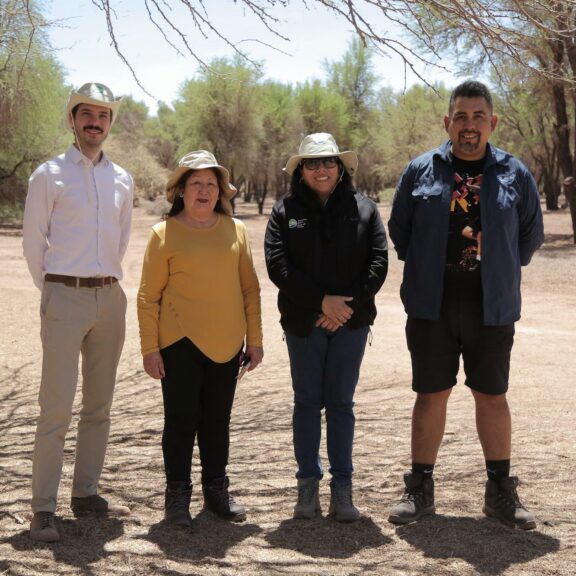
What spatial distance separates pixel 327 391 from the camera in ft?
13.4

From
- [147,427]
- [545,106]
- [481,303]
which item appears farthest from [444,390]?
[545,106]

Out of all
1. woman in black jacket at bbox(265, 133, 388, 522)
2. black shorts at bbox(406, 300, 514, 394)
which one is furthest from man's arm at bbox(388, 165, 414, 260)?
black shorts at bbox(406, 300, 514, 394)

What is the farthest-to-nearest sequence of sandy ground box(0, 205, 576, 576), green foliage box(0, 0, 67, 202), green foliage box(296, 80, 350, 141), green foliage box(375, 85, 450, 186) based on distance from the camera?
green foliage box(296, 80, 350, 141)
green foliage box(375, 85, 450, 186)
green foliage box(0, 0, 67, 202)
sandy ground box(0, 205, 576, 576)

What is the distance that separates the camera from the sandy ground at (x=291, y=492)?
3566mm

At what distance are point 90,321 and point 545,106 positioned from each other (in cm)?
2084

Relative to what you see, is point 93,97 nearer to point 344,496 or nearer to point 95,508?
point 95,508

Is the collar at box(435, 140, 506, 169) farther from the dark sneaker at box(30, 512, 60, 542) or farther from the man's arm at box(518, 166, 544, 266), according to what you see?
the dark sneaker at box(30, 512, 60, 542)

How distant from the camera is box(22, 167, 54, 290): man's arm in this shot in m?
3.83

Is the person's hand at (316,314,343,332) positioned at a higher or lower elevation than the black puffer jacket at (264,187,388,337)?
lower

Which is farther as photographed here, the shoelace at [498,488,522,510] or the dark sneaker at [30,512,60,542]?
the shoelace at [498,488,522,510]

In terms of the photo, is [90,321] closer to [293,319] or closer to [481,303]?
[293,319]

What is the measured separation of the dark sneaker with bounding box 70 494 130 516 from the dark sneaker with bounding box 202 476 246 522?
1.27ft

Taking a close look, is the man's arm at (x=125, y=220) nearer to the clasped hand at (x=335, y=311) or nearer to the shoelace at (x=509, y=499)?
the clasped hand at (x=335, y=311)

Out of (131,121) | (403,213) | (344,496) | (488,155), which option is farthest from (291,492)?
(131,121)
